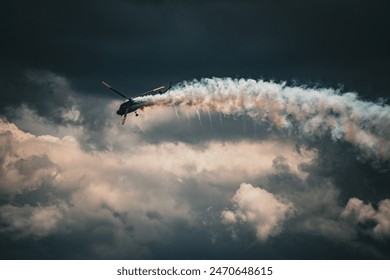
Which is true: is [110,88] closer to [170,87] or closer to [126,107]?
[126,107]

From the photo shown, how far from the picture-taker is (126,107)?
448 ft

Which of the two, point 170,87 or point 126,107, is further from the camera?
point 126,107

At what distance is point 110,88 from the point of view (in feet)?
449

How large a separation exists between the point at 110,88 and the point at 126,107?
6.27 meters

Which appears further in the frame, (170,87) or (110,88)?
(110,88)
